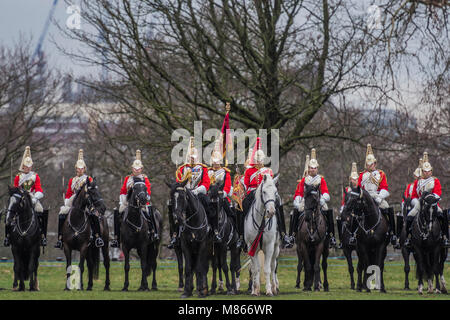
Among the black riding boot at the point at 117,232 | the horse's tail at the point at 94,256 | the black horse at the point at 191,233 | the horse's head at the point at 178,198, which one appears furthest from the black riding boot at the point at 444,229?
the horse's tail at the point at 94,256

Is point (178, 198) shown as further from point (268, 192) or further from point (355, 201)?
point (355, 201)

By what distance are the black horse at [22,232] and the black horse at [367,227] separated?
23.9ft

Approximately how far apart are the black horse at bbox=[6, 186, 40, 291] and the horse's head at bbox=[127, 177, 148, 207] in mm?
2301

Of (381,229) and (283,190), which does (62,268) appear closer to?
(283,190)

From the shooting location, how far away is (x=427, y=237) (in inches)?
709

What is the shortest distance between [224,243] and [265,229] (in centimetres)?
179

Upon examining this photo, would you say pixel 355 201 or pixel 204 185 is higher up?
pixel 204 185

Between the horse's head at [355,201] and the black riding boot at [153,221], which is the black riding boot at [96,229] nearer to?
the black riding boot at [153,221]

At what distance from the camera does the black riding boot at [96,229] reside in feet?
61.1

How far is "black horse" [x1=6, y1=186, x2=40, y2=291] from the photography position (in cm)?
1772

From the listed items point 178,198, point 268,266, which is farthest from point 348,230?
point 178,198

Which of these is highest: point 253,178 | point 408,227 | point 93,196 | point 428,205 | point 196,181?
point 253,178
